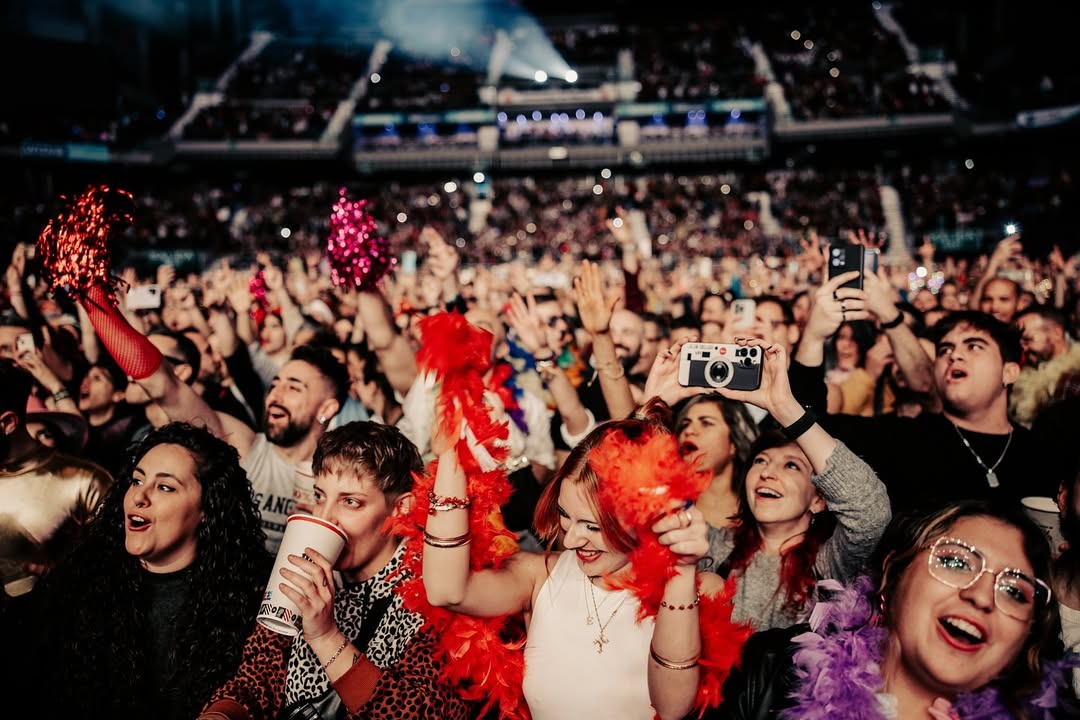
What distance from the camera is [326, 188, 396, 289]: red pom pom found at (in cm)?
348

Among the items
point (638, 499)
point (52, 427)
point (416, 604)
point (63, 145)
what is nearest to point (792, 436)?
point (638, 499)

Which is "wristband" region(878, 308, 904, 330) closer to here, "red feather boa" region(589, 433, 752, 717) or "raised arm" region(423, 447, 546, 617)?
"red feather boa" region(589, 433, 752, 717)

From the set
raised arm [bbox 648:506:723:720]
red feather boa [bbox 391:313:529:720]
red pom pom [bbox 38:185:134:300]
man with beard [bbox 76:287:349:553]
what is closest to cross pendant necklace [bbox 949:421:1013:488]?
raised arm [bbox 648:506:723:720]

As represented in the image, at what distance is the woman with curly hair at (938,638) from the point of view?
156 centimetres

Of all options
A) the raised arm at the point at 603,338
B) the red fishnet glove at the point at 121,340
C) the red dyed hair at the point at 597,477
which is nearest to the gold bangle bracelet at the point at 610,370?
the raised arm at the point at 603,338

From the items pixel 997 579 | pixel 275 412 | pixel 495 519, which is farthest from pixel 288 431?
pixel 997 579

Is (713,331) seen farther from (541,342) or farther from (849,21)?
(849,21)

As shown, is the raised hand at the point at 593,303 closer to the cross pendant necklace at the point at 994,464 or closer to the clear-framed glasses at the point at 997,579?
the cross pendant necklace at the point at 994,464

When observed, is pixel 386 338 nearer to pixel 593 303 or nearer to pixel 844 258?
pixel 593 303

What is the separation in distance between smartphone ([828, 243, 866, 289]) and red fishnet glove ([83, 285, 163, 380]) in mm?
2449

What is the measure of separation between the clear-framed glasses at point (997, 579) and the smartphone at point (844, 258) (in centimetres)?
166

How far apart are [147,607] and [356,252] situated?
5.50 ft

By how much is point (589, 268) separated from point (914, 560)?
1.62 metres

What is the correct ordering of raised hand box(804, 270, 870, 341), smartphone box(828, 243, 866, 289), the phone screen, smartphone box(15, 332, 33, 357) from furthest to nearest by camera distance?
smartphone box(15, 332, 33, 357), the phone screen, smartphone box(828, 243, 866, 289), raised hand box(804, 270, 870, 341)
